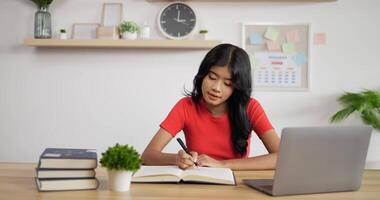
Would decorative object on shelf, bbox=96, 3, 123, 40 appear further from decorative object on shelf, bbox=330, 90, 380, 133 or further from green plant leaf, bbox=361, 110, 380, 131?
green plant leaf, bbox=361, 110, 380, 131

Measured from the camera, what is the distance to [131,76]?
9.78 feet

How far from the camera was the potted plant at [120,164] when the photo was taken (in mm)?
1136

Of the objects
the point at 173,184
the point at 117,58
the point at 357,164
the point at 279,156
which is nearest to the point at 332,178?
the point at 357,164

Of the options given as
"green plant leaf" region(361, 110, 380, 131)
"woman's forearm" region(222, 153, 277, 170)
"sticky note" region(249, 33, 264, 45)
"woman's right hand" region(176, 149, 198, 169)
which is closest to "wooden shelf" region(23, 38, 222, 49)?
"sticky note" region(249, 33, 264, 45)

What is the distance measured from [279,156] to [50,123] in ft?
7.40

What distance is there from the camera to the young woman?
175cm

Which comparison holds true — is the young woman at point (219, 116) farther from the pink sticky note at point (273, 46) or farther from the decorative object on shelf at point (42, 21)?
the decorative object on shelf at point (42, 21)

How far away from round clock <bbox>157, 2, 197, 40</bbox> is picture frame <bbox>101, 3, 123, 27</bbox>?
275mm

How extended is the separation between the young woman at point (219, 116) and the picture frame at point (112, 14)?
4.03ft

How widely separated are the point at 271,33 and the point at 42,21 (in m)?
1.54

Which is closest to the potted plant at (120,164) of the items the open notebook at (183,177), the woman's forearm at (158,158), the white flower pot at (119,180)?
the white flower pot at (119,180)

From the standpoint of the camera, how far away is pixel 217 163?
5.08ft

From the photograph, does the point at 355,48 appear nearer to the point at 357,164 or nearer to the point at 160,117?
the point at 160,117

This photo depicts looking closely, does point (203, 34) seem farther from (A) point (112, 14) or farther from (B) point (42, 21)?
(B) point (42, 21)
